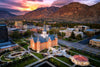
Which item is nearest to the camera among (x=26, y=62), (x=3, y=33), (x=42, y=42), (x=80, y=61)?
(x=80, y=61)

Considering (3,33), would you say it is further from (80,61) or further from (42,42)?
(80,61)

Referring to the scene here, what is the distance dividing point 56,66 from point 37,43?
1653cm

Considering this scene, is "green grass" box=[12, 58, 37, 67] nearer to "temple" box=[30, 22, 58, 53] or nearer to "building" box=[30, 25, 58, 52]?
"temple" box=[30, 22, 58, 53]

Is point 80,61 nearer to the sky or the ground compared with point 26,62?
nearer to the sky

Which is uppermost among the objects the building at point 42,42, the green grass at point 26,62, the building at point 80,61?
the building at point 42,42

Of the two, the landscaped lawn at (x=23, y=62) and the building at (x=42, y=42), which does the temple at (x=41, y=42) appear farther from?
the landscaped lawn at (x=23, y=62)

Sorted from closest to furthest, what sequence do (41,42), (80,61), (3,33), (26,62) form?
(80,61) < (26,62) < (41,42) < (3,33)

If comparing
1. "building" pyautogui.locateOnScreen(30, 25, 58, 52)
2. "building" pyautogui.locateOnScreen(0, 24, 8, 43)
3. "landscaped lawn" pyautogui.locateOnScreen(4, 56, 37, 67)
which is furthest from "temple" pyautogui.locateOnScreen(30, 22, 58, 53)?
"building" pyautogui.locateOnScreen(0, 24, 8, 43)

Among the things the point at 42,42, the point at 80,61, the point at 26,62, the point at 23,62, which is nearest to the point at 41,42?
the point at 42,42

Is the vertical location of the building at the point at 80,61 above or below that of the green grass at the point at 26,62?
above

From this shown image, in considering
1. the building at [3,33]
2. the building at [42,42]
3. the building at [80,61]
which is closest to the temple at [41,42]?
the building at [42,42]

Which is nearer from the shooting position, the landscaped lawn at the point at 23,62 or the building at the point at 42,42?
the landscaped lawn at the point at 23,62

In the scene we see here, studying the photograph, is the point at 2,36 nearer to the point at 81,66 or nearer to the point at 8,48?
the point at 8,48

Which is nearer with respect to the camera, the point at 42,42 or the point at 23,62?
the point at 23,62
